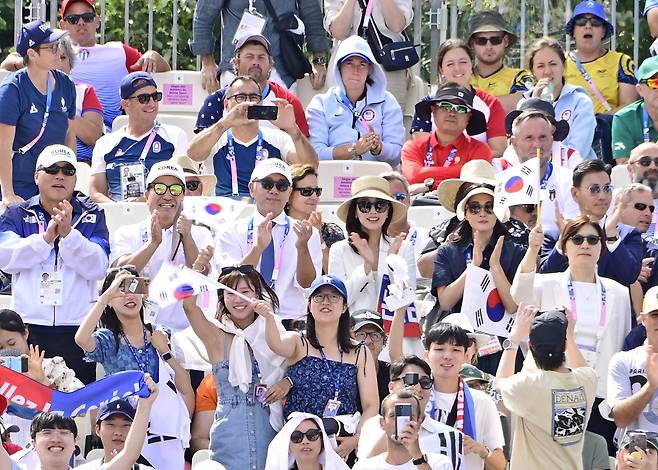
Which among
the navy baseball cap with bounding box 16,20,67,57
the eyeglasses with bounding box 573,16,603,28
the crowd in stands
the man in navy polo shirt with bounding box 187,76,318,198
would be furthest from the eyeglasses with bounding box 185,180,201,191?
the eyeglasses with bounding box 573,16,603,28

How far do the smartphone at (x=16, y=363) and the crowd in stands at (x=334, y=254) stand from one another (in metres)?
0.01

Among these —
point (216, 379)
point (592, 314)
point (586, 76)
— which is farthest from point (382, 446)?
point (586, 76)

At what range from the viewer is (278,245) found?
12469 mm

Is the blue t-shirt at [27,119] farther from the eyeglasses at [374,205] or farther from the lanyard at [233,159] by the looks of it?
the eyeglasses at [374,205]

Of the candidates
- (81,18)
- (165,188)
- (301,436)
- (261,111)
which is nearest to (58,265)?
(165,188)

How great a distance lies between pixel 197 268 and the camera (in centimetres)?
1209

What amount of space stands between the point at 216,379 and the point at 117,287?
0.72 m

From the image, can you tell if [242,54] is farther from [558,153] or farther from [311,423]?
[311,423]

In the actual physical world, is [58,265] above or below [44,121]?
below

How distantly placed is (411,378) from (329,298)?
32.6 inches

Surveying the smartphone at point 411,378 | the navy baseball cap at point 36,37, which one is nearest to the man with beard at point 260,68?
the navy baseball cap at point 36,37

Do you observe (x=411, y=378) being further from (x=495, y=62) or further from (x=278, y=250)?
(x=495, y=62)

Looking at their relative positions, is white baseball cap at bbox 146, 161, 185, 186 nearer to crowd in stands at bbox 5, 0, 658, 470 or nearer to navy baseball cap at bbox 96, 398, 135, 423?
crowd in stands at bbox 5, 0, 658, 470

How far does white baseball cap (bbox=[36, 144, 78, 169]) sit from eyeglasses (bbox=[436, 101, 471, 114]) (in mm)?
2698
